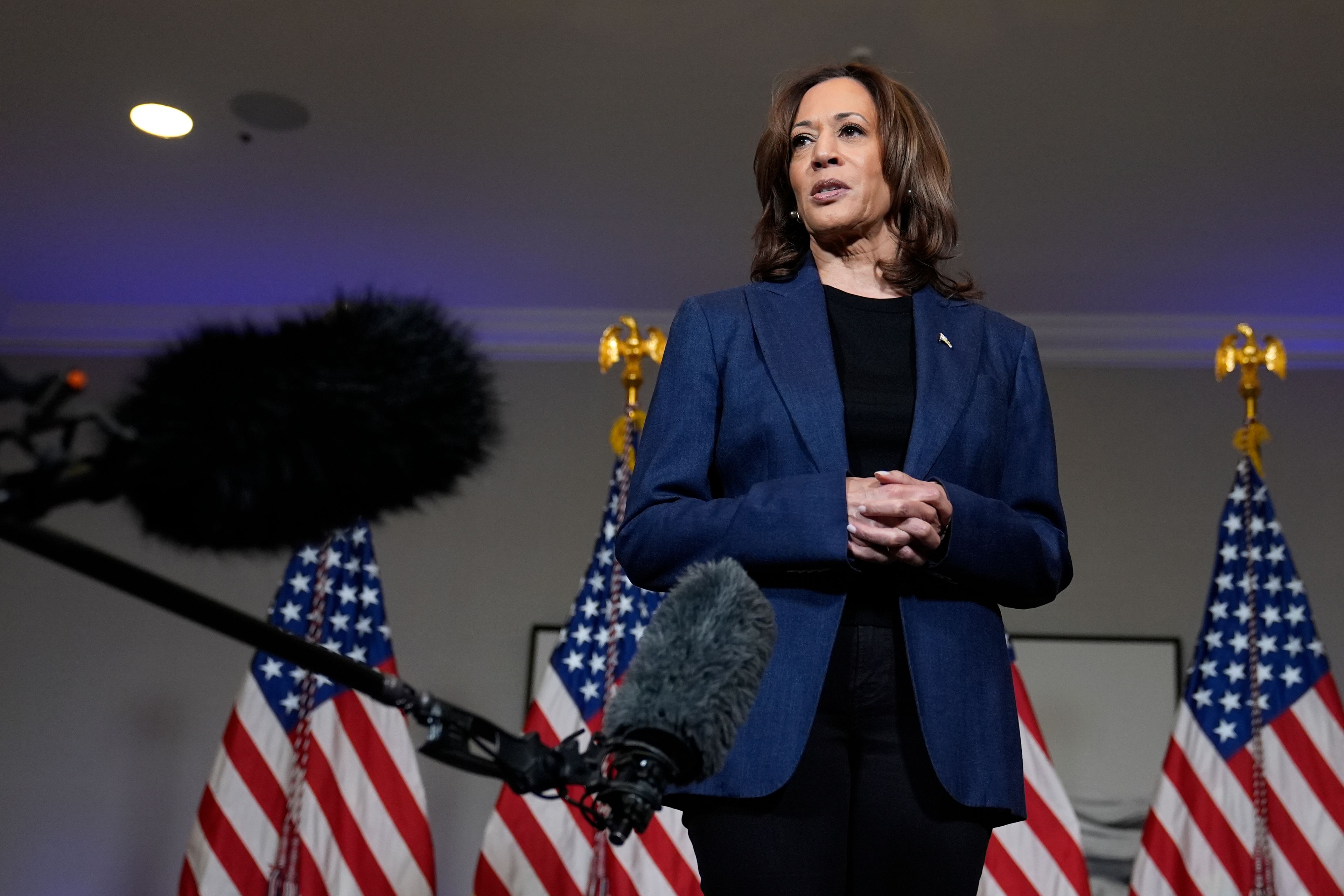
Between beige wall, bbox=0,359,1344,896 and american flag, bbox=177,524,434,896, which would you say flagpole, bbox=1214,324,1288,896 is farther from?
american flag, bbox=177,524,434,896

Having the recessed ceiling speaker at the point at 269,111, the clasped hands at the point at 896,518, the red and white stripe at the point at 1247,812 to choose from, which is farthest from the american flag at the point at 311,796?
the clasped hands at the point at 896,518

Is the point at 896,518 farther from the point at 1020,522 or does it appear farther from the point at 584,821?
the point at 584,821

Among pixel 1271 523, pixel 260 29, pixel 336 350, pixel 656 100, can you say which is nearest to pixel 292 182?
pixel 260 29

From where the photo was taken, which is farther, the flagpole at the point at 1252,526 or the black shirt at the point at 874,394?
the flagpole at the point at 1252,526

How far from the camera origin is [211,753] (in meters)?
4.73

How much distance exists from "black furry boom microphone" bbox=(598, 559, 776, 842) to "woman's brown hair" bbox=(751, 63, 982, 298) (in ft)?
2.10

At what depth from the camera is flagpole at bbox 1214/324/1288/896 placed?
3605mm

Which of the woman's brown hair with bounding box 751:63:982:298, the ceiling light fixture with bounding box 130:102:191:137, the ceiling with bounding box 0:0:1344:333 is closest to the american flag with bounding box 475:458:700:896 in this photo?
the ceiling with bounding box 0:0:1344:333

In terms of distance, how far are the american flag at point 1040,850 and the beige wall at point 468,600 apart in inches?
41.3

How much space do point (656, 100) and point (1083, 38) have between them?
3.71ft

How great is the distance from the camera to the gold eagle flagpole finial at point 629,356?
4.00 m

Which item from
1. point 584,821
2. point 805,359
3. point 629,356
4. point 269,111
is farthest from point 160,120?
point 805,359

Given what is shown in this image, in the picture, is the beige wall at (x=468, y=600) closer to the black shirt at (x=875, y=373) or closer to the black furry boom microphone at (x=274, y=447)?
the black shirt at (x=875, y=373)

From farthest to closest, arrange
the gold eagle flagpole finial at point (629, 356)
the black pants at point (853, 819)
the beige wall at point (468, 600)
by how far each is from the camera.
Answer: the beige wall at point (468, 600) < the gold eagle flagpole finial at point (629, 356) < the black pants at point (853, 819)
